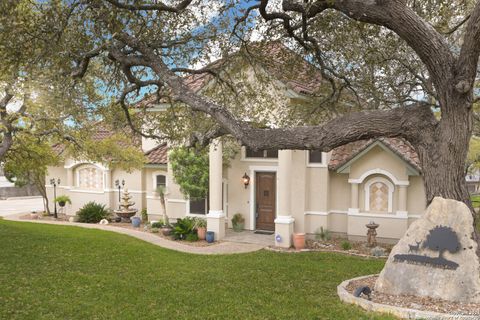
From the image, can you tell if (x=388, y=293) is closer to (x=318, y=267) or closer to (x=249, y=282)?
(x=249, y=282)

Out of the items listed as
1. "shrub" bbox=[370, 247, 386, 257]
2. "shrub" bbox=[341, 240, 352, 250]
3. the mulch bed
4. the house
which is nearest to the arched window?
the house

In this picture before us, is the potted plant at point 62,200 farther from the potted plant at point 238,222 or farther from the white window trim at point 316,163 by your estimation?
the white window trim at point 316,163

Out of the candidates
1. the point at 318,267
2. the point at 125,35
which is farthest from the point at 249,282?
the point at 125,35

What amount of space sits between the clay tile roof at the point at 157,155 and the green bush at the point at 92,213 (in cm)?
385

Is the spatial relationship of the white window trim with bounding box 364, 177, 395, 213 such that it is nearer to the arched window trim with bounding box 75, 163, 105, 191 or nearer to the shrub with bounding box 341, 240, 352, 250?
the shrub with bounding box 341, 240, 352, 250

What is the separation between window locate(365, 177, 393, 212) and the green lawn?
340cm

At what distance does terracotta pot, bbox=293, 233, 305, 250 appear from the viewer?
55.1 feet

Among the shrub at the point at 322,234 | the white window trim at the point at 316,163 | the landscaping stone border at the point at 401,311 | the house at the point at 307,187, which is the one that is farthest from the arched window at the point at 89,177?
the landscaping stone border at the point at 401,311

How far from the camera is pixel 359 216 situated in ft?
57.8

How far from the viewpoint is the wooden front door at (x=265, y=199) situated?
19172 mm

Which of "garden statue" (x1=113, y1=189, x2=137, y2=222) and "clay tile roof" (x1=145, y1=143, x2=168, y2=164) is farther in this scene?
"garden statue" (x1=113, y1=189, x2=137, y2=222)

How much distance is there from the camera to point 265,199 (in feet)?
63.4

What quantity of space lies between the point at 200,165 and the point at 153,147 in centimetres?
578

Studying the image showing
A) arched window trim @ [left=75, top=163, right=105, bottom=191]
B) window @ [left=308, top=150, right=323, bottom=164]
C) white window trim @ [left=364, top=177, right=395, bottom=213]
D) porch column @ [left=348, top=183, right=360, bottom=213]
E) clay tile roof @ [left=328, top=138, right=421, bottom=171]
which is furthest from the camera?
arched window trim @ [left=75, top=163, right=105, bottom=191]
